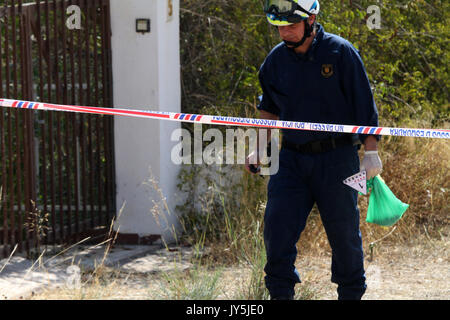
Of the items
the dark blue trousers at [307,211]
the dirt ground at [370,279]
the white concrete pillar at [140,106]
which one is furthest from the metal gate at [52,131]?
the dark blue trousers at [307,211]

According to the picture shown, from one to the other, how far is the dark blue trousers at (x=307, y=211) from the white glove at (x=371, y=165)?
2.6 inches

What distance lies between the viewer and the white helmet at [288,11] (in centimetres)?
398

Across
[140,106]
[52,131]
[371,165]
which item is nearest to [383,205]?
[371,165]

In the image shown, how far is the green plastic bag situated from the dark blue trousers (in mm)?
219

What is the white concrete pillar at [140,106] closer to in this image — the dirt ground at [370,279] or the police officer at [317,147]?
the dirt ground at [370,279]

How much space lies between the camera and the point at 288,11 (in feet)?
13.1

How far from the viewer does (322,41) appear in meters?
4.11

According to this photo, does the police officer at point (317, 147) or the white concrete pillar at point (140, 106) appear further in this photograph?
the white concrete pillar at point (140, 106)

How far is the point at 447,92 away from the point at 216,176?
400 cm

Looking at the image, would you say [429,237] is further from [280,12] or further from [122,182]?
[280,12]

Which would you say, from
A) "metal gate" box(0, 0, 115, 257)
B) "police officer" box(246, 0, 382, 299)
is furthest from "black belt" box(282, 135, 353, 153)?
"metal gate" box(0, 0, 115, 257)

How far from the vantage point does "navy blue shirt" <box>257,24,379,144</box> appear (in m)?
4.04
